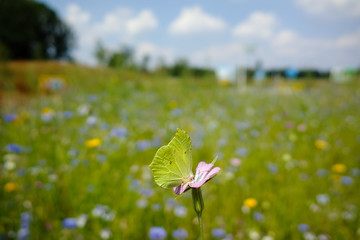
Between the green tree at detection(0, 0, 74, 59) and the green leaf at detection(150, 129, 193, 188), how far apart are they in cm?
2295

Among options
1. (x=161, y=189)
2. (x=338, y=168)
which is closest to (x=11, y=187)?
(x=161, y=189)

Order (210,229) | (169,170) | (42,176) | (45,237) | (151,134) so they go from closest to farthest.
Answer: (169,170)
(45,237)
(210,229)
(42,176)
(151,134)

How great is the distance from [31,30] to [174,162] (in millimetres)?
28084

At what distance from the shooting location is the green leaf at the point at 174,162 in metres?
0.32

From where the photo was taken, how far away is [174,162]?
35cm

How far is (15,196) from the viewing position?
1.64 metres

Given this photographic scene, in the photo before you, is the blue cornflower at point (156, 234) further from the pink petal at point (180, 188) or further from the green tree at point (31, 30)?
the green tree at point (31, 30)

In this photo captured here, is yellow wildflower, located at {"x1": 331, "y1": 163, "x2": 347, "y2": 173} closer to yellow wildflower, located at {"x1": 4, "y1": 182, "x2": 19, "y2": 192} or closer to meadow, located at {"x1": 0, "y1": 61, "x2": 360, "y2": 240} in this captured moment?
meadow, located at {"x1": 0, "y1": 61, "x2": 360, "y2": 240}

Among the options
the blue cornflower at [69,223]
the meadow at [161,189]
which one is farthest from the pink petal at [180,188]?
the blue cornflower at [69,223]

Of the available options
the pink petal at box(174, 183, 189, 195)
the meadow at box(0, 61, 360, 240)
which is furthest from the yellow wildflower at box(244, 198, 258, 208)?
the pink petal at box(174, 183, 189, 195)

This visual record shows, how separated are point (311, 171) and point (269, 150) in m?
0.44

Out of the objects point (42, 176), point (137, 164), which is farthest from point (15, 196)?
point (137, 164)

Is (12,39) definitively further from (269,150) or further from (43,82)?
(269,150)

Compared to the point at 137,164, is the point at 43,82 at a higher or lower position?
higher
